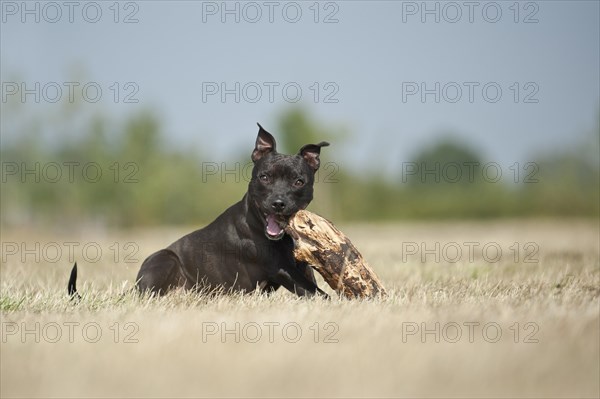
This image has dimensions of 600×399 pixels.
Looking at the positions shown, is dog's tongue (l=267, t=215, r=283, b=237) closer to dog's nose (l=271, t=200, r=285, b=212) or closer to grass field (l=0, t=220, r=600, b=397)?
dog's nose (l=271, t=200, r=285, b=212)

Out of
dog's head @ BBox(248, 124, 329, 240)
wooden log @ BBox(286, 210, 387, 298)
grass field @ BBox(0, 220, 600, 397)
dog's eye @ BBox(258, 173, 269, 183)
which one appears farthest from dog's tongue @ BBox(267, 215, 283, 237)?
grass field @ BBox(0, 220, 600, 397)

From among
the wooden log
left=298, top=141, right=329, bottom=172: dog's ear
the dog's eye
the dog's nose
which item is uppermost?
left=298, top=141, right=329, bottom=172: dog's ear

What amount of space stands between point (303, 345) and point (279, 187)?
7.77 feet

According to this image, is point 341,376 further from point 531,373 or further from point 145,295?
point 145,295

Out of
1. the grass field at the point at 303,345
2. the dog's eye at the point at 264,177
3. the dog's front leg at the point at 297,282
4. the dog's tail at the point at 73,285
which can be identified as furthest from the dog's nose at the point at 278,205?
the dog's tail at the point at 73,285

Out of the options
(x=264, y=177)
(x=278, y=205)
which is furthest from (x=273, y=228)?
(x=264, y=177)

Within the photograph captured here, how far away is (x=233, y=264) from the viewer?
7289 mm

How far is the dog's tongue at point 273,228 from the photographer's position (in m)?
6.85

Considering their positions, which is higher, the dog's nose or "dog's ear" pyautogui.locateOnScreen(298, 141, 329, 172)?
"dog's ear" pyautogui.locateOnScreen(298, 141, 329, 172)

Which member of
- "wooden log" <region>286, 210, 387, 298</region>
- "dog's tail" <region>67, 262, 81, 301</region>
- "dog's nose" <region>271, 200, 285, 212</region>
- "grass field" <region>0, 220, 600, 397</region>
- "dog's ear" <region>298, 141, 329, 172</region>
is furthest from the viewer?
"dog's ear" <region>298, 141, 329, 172</region>

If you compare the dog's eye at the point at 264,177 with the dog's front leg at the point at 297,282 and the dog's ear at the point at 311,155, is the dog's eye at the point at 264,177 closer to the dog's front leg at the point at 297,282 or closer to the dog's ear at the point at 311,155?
the dog's ear at the point at 311,155

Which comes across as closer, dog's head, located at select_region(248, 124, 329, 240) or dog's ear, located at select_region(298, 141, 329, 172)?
dog's head, located at select_region(248, 124, 329, 240)

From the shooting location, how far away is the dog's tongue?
6.85 metres

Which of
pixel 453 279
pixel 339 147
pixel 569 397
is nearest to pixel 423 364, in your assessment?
pixel 569 397
